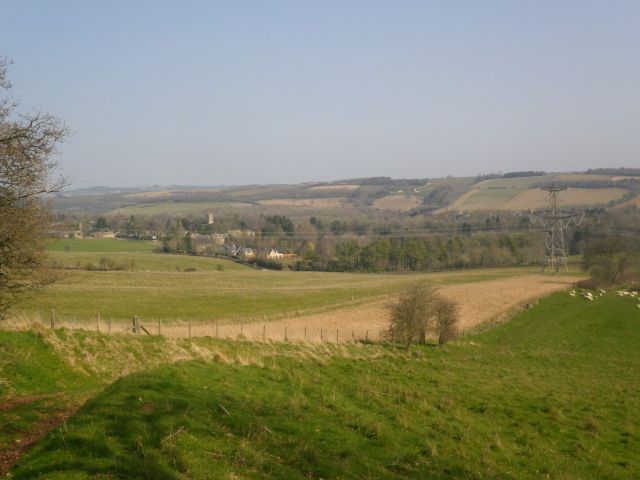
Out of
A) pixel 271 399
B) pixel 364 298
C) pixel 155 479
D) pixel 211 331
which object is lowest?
pixel 364 298

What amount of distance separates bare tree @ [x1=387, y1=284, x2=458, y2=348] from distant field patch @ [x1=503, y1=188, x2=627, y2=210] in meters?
123

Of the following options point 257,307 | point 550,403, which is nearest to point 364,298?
point 257,307

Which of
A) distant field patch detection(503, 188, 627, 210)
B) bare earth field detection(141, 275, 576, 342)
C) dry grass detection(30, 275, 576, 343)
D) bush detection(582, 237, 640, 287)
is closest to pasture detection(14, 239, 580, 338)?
dry grass detection(30, 275, 576, 343)

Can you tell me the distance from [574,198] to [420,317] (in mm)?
136611

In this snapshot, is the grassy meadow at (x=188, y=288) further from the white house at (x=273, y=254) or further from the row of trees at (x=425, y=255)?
the white house at (x=273, y=254)

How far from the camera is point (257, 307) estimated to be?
5650 centimetres

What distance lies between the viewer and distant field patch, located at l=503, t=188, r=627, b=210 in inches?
5827

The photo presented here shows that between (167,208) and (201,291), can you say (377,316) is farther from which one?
(167,208)

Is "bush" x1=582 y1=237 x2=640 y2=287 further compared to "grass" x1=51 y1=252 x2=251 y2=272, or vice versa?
"grass" x1=51 y1=252 x2=251 y2=272

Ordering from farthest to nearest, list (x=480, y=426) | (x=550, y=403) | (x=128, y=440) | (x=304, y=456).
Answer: (x=550, y=403)
(x=480, y=426)
(x=304, y=456)
(x=128, y=440)

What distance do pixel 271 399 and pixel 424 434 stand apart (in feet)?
11.1

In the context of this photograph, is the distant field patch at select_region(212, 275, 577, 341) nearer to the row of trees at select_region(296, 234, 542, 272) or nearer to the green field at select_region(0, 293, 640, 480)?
the green field at select_region(0, 293, 640, 480)

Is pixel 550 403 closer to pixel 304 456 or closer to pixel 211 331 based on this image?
pixel 304 456

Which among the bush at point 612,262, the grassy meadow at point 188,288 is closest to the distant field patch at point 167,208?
the grassy meadow at point 188,288
